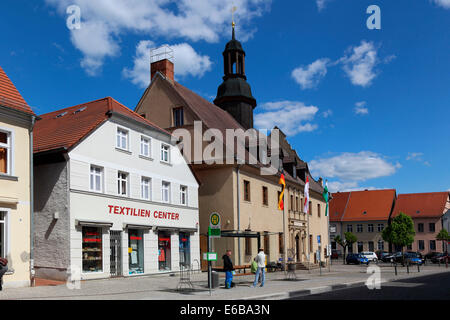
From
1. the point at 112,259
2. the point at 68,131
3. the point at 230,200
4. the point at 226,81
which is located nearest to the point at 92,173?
the point at 68,131

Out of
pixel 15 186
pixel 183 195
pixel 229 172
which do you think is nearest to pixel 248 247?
pixel 229 172

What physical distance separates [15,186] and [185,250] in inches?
527

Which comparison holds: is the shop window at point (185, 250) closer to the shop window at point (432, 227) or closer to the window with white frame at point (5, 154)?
the window with white frame at point (5, 154)

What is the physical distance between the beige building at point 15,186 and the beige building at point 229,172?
40.3 feet

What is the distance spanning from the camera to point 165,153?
96.6ft

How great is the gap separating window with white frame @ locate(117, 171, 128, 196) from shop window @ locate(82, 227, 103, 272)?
2.49 meters

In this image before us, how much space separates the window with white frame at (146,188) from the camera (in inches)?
1062

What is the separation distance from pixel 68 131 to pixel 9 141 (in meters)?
4.79

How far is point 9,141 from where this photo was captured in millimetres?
19016

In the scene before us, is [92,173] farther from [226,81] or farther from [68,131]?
[226,81]

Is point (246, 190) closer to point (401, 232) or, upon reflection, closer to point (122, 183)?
point (122, 183)

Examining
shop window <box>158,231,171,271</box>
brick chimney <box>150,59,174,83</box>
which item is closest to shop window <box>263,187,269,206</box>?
brick chimney <box>150,59,174,83</box>

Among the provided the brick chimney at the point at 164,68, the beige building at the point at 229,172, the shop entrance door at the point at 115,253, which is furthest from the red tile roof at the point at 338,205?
the shop entrance door at the point at 115,253

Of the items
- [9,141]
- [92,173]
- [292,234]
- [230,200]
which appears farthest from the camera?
[292,234]
